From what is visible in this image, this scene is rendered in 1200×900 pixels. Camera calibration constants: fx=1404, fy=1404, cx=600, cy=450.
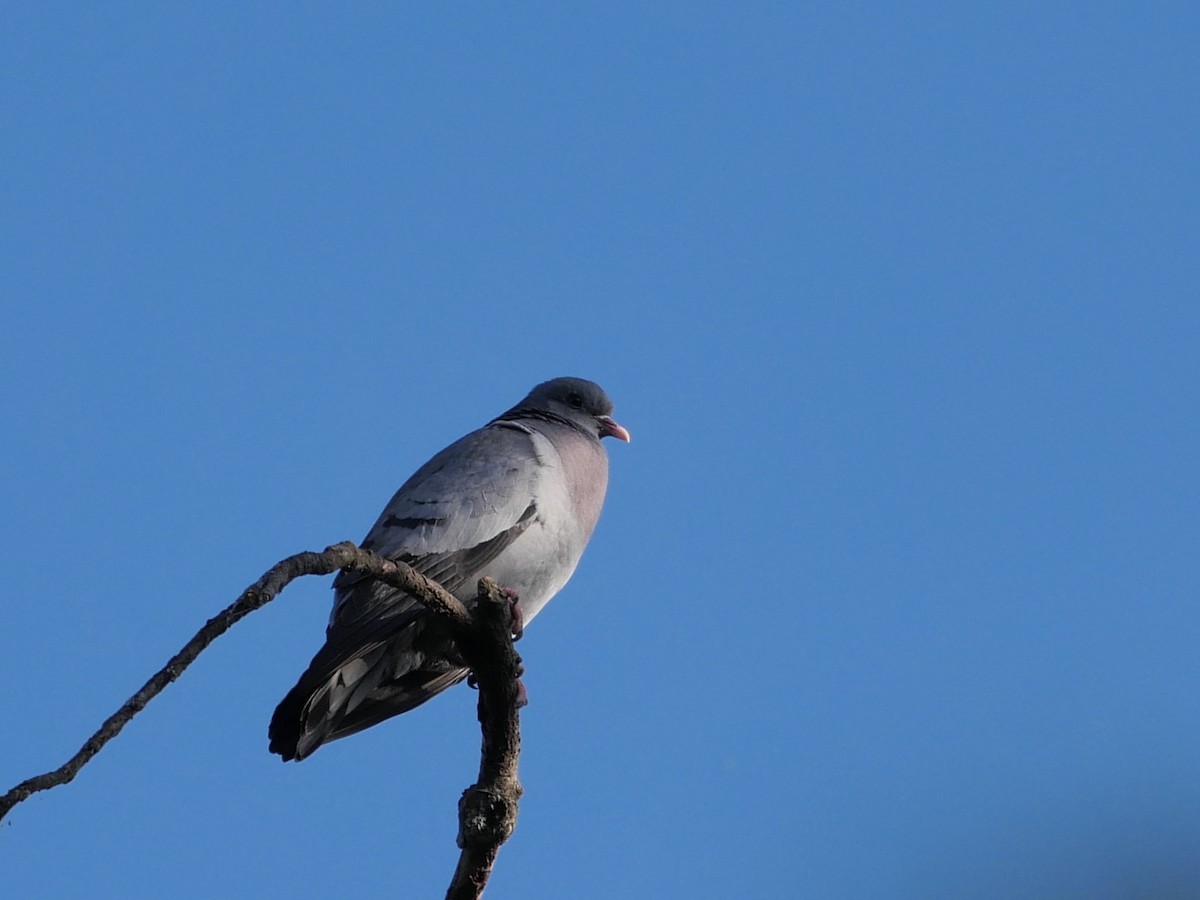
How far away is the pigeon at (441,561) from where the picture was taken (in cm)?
575

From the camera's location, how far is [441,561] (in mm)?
6285

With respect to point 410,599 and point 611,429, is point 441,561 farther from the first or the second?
point 611,429

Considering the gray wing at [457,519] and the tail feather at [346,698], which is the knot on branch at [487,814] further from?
the gray wing at [457,519]

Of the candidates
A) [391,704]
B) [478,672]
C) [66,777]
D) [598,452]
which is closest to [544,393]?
[598,452]

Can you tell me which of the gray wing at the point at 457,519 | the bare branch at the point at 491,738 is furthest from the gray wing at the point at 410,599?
the bare branch at the point at 491,738

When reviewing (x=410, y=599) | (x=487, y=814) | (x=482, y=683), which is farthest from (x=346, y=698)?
(x=487, y=814)

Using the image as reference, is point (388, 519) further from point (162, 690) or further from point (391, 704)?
point (162, 690)

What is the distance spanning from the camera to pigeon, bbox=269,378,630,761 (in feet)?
18.9

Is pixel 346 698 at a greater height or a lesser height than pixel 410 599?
lesser

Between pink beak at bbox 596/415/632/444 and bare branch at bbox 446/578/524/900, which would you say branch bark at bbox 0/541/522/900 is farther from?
pink beak at bbox 596/415/632/444

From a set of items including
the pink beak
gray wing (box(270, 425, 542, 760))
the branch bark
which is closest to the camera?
the branch bark

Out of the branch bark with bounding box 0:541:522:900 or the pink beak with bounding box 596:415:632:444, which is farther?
the pink beak with bounding box 596:415:632:444

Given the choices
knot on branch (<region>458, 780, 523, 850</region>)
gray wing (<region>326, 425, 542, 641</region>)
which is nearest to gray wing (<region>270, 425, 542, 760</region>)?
gray wing (<region>326, 425, 542, 641</region>)

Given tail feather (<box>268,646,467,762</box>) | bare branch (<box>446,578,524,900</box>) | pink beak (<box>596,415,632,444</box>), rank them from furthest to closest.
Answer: pink beak (<box>596,415,632,444</box>), tail feather (<box>268,646,467,762</box>), bare branch (<box>446,578,524,900</box>)
